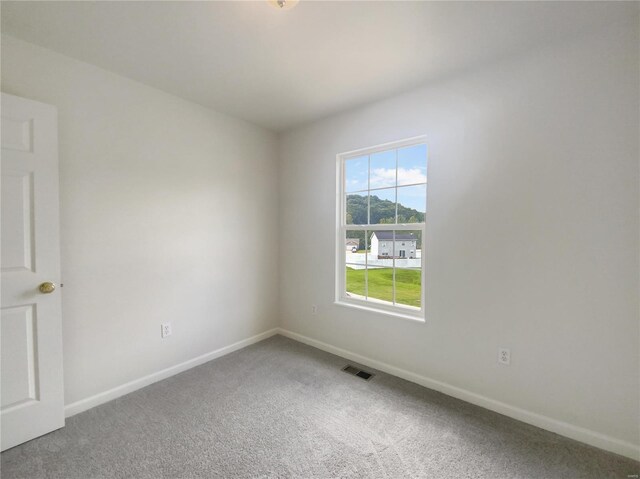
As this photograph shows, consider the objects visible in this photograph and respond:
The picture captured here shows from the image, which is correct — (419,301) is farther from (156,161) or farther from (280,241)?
(156,161)

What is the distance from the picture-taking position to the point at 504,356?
1.94m

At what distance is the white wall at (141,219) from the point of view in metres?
1.92

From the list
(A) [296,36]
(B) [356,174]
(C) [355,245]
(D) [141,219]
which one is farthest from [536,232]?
(D) [141,219]

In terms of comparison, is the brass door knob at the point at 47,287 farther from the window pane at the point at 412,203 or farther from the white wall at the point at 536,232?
the window pane at the point at 412,203

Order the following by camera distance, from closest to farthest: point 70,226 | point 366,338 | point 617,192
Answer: point 617,192
point 70,226
point 366,338

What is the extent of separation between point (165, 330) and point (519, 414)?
9.09ft

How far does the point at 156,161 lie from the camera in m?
2.34

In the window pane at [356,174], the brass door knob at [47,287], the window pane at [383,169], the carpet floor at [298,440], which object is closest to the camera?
the carpet floor at [298,440]

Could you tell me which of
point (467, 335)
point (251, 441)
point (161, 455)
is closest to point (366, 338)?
point (467, 335)

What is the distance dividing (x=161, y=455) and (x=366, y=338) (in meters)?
1.74

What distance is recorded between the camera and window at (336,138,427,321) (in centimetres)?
241

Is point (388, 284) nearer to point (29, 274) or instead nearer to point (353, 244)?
point (353, 244)

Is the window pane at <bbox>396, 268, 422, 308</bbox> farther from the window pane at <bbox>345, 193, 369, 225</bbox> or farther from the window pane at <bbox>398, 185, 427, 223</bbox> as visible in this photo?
the window pane at <bbox>345, 193, 369, 225</bbox>

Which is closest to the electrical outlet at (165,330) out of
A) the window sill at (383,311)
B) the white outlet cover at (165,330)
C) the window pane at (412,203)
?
the white outlet cover at (165,330)
